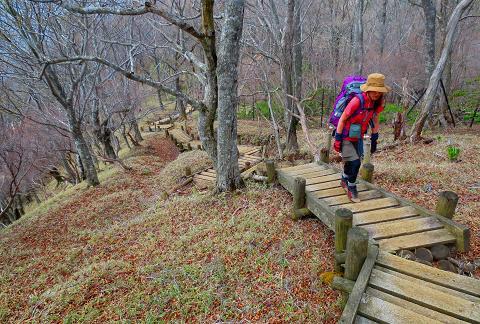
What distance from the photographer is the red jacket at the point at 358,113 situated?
13.2 ft

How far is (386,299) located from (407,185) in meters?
3.74

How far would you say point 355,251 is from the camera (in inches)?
122

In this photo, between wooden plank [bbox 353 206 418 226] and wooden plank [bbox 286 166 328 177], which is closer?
wooden plank [bbox 353 206 418 226]

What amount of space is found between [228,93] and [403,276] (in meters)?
4.08

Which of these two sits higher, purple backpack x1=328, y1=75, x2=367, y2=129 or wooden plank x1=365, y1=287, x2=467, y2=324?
purple backpack x1=328, y1=75, x2=367, y2=129

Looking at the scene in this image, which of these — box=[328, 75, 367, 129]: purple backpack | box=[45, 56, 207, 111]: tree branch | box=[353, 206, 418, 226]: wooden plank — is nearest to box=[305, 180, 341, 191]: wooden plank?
box=[353, 206, 418, 226]: wooden plank

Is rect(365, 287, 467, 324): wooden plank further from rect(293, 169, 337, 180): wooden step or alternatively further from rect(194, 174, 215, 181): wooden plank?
rect(194, 174, 215, 181): wooden plank

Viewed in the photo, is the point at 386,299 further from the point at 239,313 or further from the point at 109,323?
the point at 109,323

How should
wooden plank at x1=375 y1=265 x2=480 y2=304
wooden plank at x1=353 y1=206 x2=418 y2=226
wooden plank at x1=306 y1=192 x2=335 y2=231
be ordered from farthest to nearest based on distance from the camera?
wooden plank at x1=306 y1=192 x2=335 y2=231, wooden plank at x1=353 y1=206 x2=418 y2=226, wooden plank at x1=375 y1=265 x2=480 y2=304

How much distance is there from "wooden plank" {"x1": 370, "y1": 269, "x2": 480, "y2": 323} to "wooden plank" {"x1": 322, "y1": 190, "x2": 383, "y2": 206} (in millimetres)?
1565

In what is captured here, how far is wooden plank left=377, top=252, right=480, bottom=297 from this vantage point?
287 centimetres

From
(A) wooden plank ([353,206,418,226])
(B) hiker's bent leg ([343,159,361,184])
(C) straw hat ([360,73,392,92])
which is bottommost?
(A) wooden plank ([353,206,418,226])

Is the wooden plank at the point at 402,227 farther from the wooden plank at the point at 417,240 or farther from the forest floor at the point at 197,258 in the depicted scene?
the forest floor at the point at 197,258

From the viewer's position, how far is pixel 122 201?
29.3 ft
